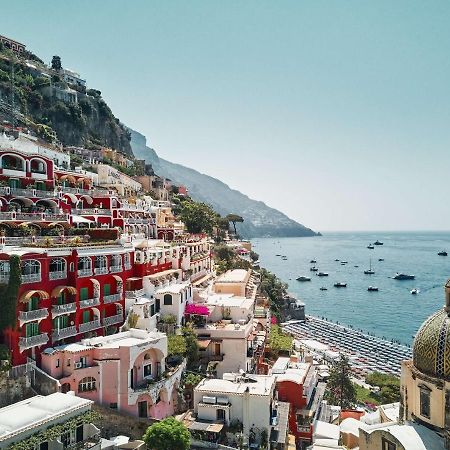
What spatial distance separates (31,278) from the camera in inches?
1077

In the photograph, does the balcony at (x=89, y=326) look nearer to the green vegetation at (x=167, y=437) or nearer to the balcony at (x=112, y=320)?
the balcony at (x=112, y=320)

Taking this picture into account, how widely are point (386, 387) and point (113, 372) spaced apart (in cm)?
3573

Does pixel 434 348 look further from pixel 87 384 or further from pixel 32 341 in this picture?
pixel 32 341

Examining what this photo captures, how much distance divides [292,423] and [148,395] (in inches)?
460

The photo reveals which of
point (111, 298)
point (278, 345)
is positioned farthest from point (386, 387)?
point (111, 298)

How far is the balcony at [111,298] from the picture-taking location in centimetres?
3289

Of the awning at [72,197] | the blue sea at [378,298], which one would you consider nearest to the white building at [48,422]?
the awning at [72,197]

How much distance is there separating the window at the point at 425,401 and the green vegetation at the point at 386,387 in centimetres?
3003

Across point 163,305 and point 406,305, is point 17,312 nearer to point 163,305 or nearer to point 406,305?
point 163,305

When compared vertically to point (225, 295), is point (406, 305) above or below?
below

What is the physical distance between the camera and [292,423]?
1344 inches

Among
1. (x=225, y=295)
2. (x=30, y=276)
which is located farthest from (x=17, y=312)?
(x=225, y=295)

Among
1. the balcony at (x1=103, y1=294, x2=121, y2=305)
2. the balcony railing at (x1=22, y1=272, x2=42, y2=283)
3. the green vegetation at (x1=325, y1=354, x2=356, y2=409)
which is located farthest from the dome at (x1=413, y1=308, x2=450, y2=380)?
the green vegetation at (x1=325, y1=354, x2=356, y2=409)

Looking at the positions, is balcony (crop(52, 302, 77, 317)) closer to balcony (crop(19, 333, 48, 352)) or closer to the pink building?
balcony (crop(19, 333, 48, 352))
